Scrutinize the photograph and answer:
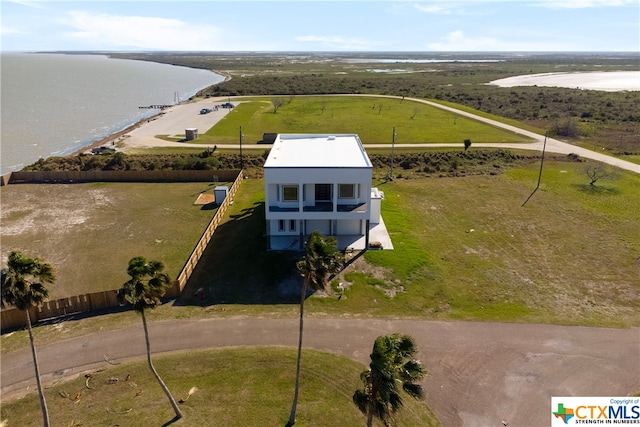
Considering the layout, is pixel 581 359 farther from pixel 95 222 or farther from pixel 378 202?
pixel 95 222

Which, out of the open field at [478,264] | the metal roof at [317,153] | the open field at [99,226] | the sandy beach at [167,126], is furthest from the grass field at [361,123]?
the open field at [478,264]

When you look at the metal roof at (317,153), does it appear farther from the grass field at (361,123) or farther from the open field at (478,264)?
the grass field at (361,123)

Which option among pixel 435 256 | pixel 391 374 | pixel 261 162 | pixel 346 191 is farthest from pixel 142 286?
pixel 261 162

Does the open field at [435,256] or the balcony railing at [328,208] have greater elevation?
the balcony railing at [328,208]

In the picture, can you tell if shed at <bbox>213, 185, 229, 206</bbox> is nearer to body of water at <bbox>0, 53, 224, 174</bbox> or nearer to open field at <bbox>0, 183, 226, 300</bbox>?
open field at <bbox>0, 183, 226, 300</bbox>

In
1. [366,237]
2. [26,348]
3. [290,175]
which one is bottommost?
[26,348]

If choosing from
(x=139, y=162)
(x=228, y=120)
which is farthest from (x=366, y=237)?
(x=228, y=120)
